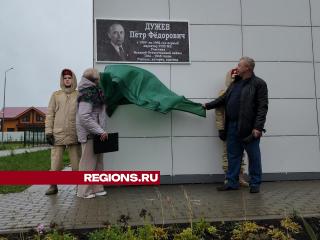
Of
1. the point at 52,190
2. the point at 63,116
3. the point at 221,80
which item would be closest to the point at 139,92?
the point at 63,116

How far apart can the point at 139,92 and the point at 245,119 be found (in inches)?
76.0

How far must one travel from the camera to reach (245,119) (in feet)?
16.3

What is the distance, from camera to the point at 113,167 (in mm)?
5867

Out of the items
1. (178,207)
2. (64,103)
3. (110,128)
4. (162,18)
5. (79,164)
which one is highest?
(162,18)

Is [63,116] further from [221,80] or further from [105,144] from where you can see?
[221,80]

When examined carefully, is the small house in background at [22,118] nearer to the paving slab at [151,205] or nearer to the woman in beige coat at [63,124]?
the woman in beige coat at [63,124]

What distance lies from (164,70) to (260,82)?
6.55 feet

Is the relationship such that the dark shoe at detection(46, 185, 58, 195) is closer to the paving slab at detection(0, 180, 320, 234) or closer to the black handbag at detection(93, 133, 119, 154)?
the paving slab at detection(0, 180, 320, 234)

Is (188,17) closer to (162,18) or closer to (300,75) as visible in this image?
(162,18)

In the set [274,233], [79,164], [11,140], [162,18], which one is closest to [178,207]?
[274,233]

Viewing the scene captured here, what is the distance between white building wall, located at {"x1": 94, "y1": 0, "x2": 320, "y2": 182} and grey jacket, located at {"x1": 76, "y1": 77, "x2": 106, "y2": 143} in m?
0.97

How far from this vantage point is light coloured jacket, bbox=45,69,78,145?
17.0 feet

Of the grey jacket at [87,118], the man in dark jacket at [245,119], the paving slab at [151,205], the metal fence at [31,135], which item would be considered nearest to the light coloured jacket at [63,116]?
the grey jacket at [87,118]

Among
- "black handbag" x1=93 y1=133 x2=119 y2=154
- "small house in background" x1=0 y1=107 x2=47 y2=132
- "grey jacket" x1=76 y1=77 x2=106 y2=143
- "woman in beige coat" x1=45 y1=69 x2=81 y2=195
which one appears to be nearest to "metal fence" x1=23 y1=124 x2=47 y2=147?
"woman in beige coat" x1=45 y1=69 x2=81 y2=195
